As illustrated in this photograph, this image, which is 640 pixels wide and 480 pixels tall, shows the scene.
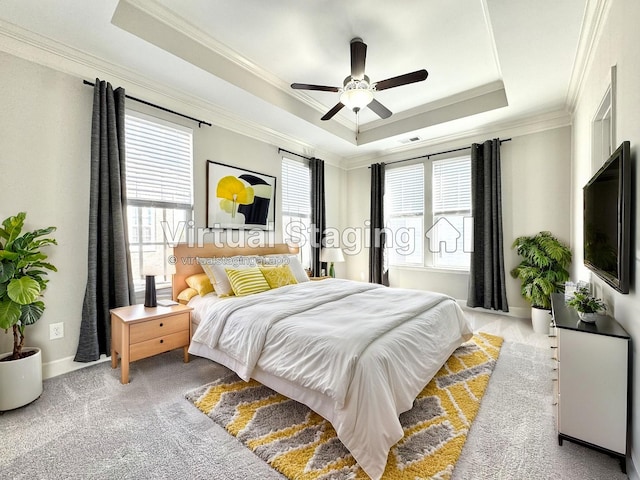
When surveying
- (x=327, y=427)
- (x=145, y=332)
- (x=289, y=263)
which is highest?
(x=289, y=263)

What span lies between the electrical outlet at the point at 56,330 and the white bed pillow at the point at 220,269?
4.09 feet

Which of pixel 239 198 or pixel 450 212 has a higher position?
pixel 239 198

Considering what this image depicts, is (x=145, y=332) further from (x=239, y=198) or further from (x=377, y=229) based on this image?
(x=377, y=229)

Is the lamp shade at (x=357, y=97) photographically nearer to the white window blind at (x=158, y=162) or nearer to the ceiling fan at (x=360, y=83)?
the ceiling fan at (x=360, y=83)

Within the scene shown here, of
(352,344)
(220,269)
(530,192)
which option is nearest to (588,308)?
(352,344)

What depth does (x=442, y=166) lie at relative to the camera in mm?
4750

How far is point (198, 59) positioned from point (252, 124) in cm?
130

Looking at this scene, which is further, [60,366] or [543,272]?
[543,272]

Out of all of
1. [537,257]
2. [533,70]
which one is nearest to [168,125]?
[533,70]

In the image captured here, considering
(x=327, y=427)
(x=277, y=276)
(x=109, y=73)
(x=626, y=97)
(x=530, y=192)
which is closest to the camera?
(x=626, y=97)

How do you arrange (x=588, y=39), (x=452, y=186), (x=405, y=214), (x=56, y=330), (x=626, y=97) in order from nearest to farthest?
(x=626, y=97)
(x=588, y=39)
(x=56, y=330)
(x=452, y=186)
(x=405, y=214)

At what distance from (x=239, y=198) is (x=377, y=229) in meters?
2.61

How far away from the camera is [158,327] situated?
8.12 feet

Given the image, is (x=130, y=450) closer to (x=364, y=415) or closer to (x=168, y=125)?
(x=364, y=415)
